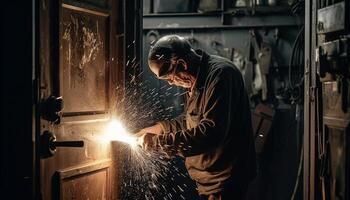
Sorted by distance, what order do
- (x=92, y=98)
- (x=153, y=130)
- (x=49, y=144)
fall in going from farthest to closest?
(x=153, y=130)
(x=92, y=98)
(x=49, y=144)

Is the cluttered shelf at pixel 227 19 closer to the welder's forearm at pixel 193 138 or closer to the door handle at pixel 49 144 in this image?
the welder's forearm at pixel 193 138

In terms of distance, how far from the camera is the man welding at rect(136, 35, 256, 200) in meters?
3.93

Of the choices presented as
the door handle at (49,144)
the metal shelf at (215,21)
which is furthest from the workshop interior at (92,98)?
the metal shelf at (215,21)

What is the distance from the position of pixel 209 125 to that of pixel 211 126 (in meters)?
0.02

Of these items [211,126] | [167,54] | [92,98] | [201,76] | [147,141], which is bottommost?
[147,141]

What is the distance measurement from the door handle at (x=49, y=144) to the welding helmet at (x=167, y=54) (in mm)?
1245

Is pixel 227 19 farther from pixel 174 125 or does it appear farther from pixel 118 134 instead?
pixel 118 134

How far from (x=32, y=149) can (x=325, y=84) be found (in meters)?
2.00

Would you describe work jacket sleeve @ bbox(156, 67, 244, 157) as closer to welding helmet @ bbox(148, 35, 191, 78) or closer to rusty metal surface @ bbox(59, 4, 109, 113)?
welding helmet @ bbox(148, 35, 191, 78)

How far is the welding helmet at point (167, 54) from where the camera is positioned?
161 inches

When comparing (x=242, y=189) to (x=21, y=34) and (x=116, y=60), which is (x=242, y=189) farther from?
(x=21, y=34)

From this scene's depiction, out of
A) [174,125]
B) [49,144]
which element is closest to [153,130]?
[174,125]

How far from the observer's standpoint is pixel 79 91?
3430 millimetres

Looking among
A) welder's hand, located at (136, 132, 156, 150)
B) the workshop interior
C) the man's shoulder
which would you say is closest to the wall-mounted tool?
the workshop interior
